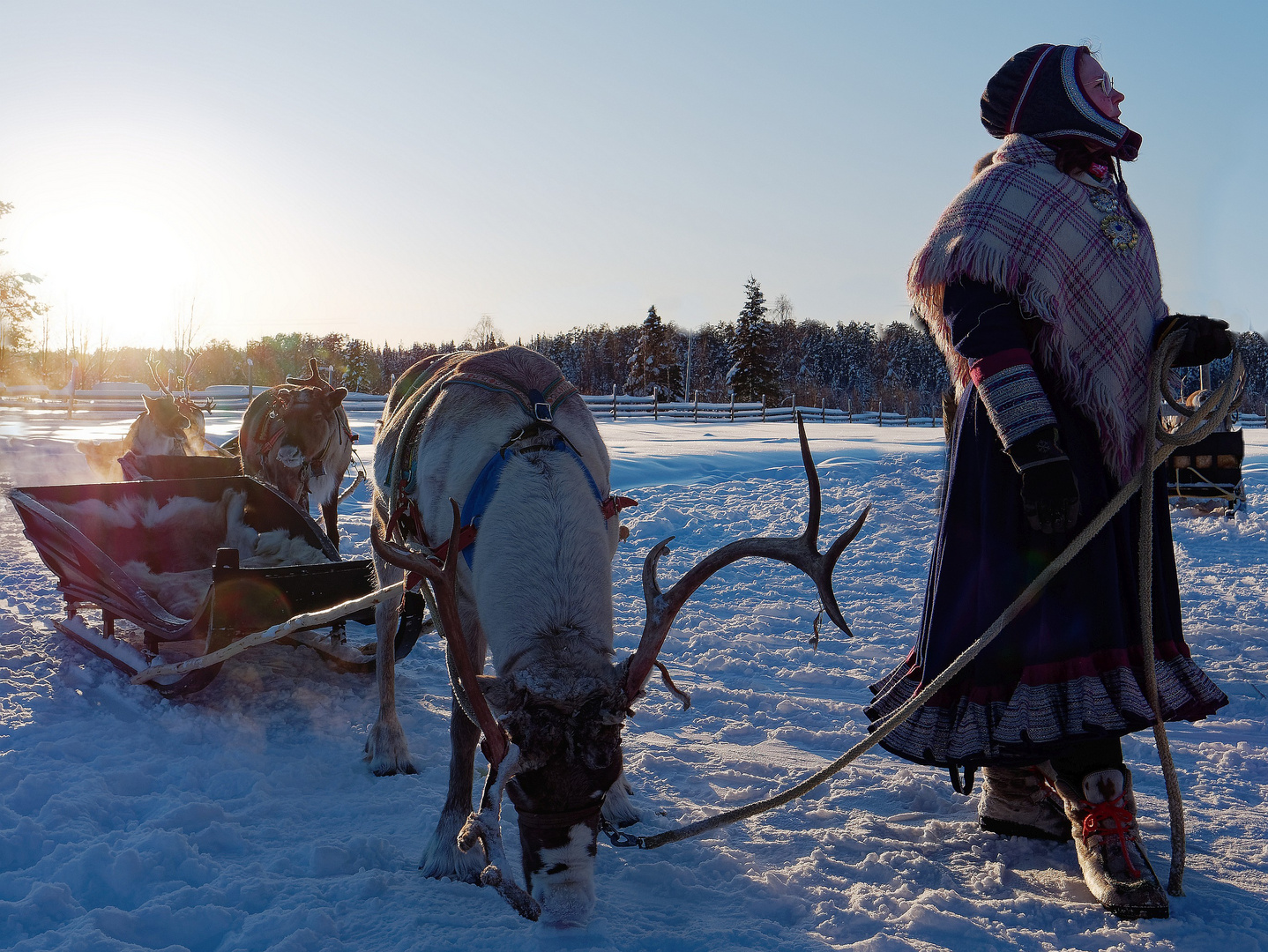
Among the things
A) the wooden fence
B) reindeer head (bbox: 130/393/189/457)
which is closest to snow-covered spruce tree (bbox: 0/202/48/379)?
the wooden fence

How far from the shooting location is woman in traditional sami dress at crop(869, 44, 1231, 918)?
8.04 ft

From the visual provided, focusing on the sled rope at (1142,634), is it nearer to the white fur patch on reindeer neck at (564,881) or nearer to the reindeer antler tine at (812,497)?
the white fur patch on reindeer neck at (564,881)

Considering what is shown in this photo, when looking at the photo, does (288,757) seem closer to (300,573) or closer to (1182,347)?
(300,573)

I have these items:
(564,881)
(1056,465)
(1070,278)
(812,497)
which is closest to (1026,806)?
(1056,465)

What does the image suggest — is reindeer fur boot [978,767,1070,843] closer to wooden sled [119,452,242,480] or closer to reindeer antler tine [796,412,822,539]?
reindeer antler tine [796,412,822,539]

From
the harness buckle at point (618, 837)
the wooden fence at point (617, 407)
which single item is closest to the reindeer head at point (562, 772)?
the harness buckle at point (618, 837)

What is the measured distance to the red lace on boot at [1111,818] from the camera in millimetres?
2453

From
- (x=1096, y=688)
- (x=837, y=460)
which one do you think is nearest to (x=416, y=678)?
(x=1096, y=688)

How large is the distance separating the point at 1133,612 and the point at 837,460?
30.9 feet

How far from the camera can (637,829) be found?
10.2 ft

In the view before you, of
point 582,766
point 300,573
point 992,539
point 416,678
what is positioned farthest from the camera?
point 416,678

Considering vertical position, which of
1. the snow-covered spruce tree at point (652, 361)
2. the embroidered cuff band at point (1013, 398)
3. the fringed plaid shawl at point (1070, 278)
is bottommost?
the embroidered cuff band at point (1013, 398)

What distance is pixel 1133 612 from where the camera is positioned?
8.41ft

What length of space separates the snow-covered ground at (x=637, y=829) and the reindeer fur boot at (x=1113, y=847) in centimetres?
6
